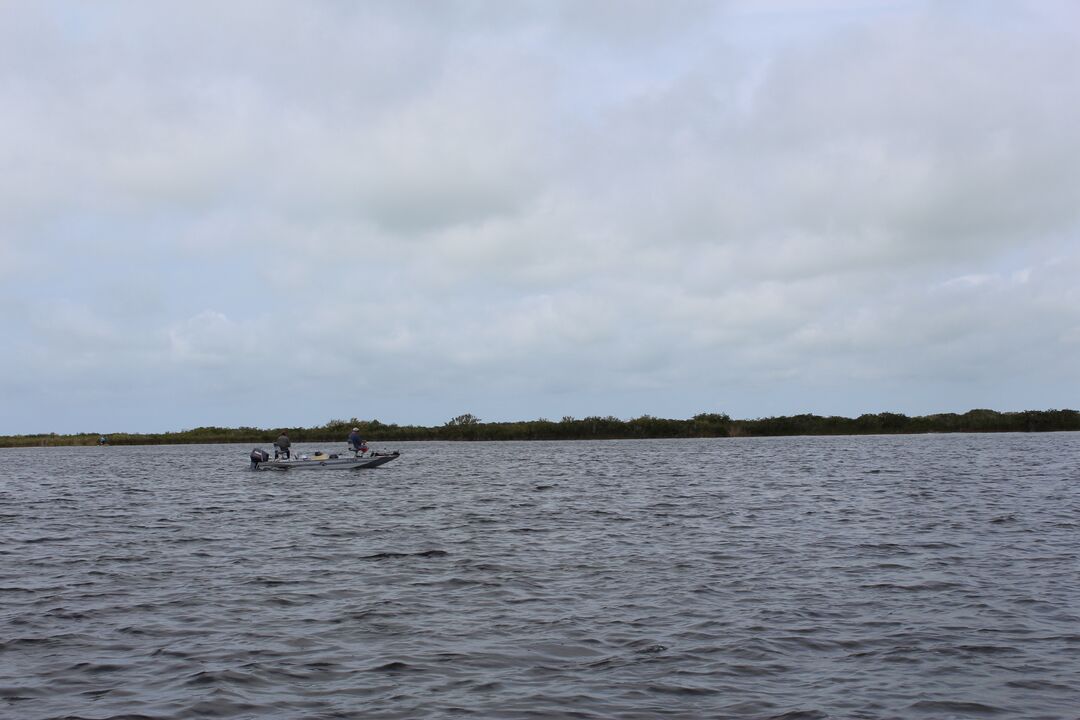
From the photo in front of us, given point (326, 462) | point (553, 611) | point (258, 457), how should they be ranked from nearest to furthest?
1. point (553, 611)
2. point (326, 462)
3. point (258, 457)

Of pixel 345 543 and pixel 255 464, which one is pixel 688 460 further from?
pixel 345 543

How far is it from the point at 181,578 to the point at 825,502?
23.0m

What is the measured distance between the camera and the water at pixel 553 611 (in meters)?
10.7

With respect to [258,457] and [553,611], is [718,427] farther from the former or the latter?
[553,611]

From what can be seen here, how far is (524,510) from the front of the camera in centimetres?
3206

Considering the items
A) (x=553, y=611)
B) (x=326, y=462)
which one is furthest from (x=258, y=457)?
(x=553, y=611)

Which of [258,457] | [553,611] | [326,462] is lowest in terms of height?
[553,611]

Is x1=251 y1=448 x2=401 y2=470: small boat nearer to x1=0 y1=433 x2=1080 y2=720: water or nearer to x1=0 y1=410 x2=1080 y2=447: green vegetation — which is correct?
x1=0 y1=433 x2=1080 y2=720: water

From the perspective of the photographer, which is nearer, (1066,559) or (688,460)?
(1066,559)

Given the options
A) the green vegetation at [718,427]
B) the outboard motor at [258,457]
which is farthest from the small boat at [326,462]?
the green vegetation at [718,427]

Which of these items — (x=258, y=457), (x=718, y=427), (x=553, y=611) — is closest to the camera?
(x=553, y=611)

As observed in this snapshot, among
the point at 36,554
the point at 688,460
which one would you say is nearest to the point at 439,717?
the point at 36,554

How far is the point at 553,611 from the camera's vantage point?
15.1m

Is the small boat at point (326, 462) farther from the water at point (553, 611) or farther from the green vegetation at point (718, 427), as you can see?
the green vegetation at point (718, 427)
